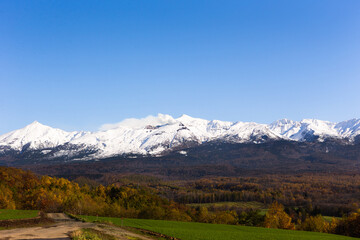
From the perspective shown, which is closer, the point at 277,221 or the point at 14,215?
the point at 14,215

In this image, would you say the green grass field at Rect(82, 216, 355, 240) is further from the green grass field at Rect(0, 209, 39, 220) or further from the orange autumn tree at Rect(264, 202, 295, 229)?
the orange autumn tree at Rect(264, 202, 295, 229)

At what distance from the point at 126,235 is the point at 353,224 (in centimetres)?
5916

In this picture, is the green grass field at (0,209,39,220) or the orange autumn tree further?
the orange autumn tree

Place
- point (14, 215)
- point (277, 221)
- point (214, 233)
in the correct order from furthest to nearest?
point (277, 221)
point (14, 215)
point (214, 233)

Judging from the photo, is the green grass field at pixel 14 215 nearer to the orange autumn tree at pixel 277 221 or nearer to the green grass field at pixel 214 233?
the green grass field at pixel 214 233

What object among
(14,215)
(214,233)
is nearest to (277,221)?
(214,233)

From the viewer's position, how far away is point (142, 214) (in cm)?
8088

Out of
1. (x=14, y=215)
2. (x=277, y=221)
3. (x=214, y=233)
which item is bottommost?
(x=277, y=221)

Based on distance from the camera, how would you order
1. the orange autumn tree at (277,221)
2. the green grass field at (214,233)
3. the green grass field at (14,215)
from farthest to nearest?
the orange autumn tree at (277,221), the green grass field at (14,215), the green grass field at (214,233)

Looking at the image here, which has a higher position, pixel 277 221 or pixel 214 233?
pixel 214 233

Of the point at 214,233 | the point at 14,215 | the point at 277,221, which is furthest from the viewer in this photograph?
the point at 277,221

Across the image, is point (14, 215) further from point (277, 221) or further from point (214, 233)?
point (277, 221)

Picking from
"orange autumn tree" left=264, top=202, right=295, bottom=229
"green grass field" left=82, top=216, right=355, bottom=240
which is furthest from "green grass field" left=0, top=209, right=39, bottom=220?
"orange autumn tree" left=264, top=202, right=295, bottom=229

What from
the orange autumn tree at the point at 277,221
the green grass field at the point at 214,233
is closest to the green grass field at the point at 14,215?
the green grass field at the point at 214,233
